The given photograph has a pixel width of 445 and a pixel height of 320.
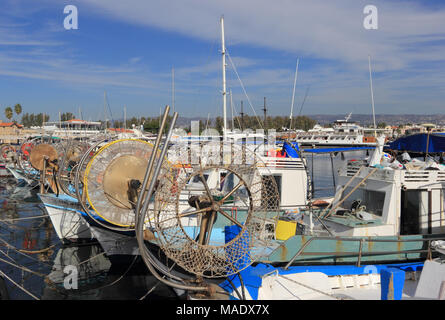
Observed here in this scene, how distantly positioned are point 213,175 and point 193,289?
839 cm

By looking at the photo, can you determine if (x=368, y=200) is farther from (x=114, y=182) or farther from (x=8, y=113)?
(x=8, y=113)

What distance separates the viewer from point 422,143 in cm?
1905

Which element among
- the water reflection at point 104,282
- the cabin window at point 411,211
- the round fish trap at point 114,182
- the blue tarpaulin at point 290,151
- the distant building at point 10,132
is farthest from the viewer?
the distant building at point 10,132

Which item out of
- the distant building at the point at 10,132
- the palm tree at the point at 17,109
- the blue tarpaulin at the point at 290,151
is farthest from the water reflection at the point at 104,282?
the palm tree at the point at 17,109

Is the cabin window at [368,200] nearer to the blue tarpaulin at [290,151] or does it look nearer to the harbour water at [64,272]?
the blue tarpaulin at [290,151]

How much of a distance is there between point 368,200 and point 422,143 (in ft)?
31.6

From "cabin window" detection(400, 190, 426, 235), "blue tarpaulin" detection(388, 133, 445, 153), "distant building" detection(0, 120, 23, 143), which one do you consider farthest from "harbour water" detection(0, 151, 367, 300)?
"distant building" detection(0, 120, 23, 143)

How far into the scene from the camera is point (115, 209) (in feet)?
27.9

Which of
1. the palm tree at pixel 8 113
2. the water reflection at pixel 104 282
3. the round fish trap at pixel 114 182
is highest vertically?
the palm tree at pixel 8 113

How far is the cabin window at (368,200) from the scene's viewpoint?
36.4ft

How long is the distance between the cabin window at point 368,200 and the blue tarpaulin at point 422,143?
7.11 metres

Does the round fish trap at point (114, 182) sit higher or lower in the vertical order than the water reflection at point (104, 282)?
higher

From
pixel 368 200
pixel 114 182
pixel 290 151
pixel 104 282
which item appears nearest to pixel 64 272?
pixel 104 282
